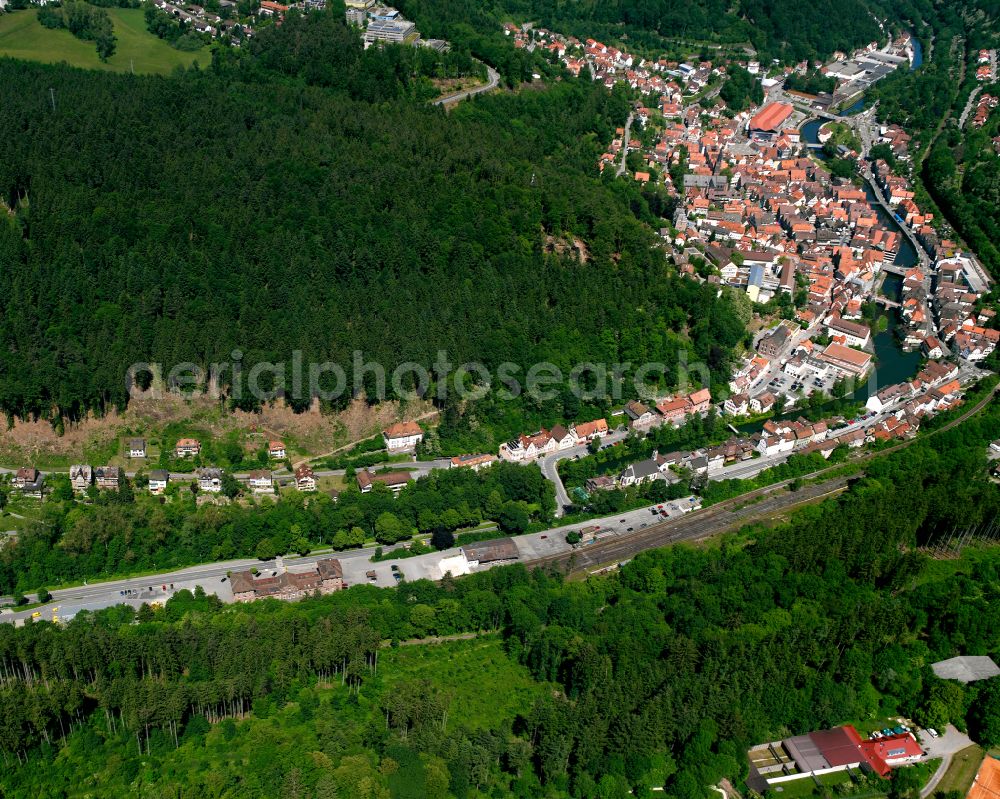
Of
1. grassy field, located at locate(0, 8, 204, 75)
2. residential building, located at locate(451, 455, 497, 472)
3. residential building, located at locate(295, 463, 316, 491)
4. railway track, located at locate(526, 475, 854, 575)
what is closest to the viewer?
railway track, located at locate(526, 475, 854, 575)

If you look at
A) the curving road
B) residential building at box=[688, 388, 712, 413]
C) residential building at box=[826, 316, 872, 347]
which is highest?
the curving road

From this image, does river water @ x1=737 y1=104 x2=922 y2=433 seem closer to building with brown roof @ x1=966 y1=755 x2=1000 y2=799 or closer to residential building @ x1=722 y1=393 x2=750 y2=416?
residential building @ x1=722 y1=393 x2=750 y2=416

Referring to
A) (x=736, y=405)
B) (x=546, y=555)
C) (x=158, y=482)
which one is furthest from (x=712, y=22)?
(x=158, y=482)

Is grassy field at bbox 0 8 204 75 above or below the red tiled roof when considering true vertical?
below

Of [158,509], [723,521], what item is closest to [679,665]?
[723,521]

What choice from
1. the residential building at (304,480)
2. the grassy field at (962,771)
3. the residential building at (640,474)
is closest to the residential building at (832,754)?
the grassy field at (962,771)

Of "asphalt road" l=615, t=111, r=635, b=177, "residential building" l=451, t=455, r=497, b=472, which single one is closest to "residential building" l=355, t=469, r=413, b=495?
"residential building" l=451, t=455, r=497, b=472
